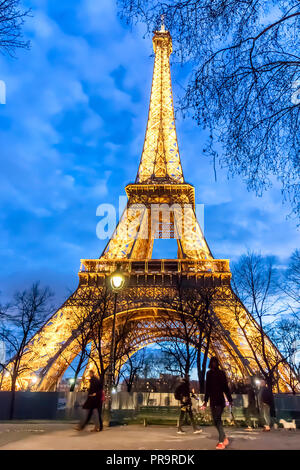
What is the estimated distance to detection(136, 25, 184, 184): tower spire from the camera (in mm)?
37250

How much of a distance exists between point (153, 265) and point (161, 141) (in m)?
15.8

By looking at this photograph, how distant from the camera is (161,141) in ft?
130

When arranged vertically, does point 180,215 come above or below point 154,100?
below

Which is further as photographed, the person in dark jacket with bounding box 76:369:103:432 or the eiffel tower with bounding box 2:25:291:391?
the eiffel tower with bounding box 2:25:291:391

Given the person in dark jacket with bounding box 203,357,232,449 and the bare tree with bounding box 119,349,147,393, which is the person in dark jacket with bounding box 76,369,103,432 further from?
the bare tree with bounding box 119,349,147,393

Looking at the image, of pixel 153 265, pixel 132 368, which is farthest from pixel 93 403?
pixel 132 368

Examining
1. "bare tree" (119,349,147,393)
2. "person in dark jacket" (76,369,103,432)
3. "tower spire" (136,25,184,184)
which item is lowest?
"person in dark jacket" (76,369,103,432)

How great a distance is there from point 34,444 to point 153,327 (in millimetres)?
31288

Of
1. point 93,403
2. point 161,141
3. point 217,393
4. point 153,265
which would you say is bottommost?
point 93,403

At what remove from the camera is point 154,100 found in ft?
140

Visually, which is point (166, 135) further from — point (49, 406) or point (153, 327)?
point (49, 406)

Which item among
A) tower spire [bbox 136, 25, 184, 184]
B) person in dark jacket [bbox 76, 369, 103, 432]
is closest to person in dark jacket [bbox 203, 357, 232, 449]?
person in dark jacket [bbox 76, 369, 103, 432]

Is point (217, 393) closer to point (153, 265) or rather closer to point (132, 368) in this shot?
point (153, 265)

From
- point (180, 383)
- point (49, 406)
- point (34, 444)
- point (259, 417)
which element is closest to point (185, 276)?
point (49, 406)
